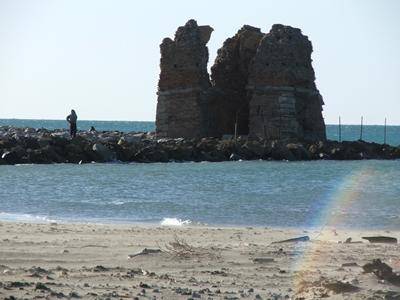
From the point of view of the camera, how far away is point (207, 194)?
27719 mm

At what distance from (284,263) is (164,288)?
7.72 ft

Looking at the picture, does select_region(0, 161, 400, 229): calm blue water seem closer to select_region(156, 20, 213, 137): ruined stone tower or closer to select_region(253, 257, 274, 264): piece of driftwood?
select_region(253, 257, 274, 264): piece of driftwood

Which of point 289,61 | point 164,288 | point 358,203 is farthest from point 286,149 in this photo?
point 164,288

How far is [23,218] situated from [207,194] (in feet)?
31.4

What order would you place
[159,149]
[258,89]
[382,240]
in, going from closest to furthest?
1. [382,240]
2. [159,149]
3. [258,89]

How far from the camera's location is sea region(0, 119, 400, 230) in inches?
787

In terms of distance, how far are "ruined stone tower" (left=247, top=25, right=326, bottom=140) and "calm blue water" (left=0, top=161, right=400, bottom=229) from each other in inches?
352

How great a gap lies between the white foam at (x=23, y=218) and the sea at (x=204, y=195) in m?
0.02

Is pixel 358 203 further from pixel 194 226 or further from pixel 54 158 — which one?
pixel 54 158

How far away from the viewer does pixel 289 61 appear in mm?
54781

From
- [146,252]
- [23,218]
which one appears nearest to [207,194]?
[23,218]

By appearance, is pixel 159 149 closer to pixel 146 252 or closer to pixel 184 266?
pixel 146 252

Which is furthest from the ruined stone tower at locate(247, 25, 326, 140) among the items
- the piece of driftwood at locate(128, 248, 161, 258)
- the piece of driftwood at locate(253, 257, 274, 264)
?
the piece of driftwood at locate(253, 257, 274, 264)

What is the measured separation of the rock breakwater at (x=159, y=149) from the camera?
45.6 m
